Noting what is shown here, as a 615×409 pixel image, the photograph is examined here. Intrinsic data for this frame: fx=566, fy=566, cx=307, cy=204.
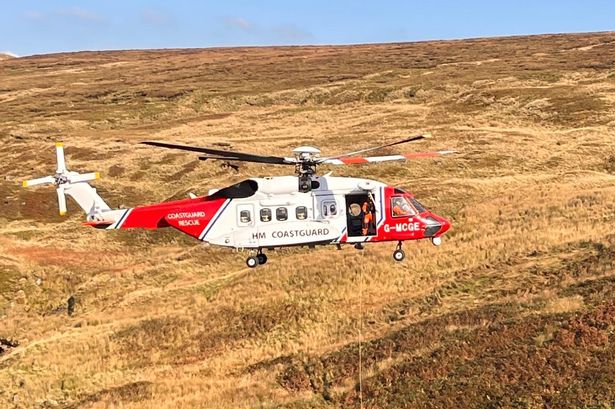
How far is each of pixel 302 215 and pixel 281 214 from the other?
83 cm

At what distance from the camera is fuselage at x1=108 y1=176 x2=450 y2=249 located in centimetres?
2222

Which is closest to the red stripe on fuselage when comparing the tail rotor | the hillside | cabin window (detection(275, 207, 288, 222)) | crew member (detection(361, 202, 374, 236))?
cabin window (detection(275, 207, 288, 222))

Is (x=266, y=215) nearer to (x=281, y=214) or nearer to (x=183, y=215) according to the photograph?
(x=281, y=214)

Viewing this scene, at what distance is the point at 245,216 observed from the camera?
22.4m

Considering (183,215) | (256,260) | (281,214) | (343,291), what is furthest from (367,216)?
(343,291)

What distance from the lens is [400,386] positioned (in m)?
19.9

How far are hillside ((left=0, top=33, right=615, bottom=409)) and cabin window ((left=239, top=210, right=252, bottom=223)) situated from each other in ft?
21.0

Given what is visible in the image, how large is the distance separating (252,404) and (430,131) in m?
57.1

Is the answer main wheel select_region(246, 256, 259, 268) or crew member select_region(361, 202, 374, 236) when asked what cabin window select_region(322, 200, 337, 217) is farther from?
main wheel select_region(246, 256, 259, 268)

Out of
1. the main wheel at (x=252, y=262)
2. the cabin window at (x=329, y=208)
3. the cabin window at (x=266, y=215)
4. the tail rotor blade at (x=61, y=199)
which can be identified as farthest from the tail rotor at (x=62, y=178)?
the cabin window at (x=329, y=208)

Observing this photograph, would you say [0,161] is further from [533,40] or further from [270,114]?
[533,40]

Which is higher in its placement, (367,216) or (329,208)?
(329,208)

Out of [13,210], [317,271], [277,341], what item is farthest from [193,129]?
[277,341]

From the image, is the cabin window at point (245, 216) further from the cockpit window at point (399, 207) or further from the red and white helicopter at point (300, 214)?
the cockpit window at point (399, 207)
